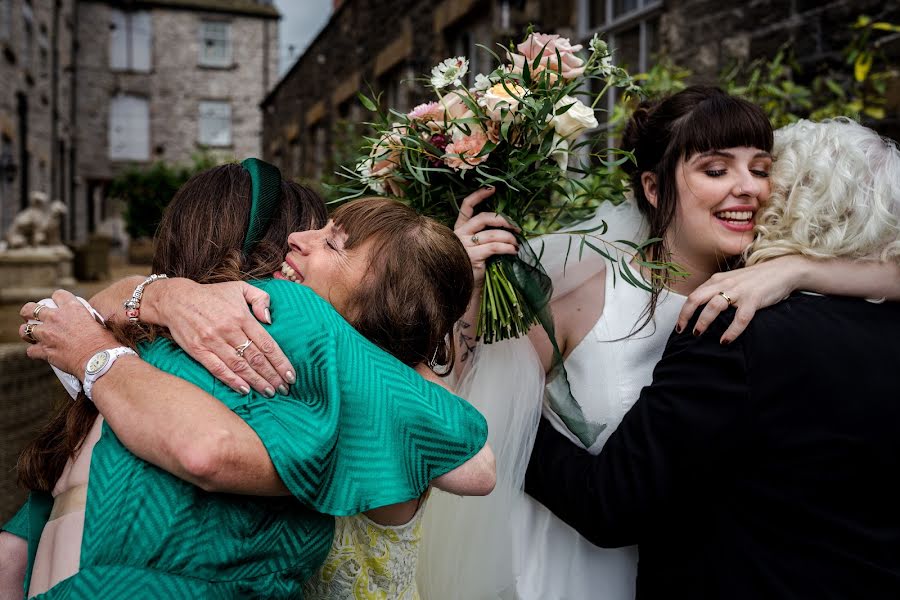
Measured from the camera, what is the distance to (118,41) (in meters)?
27.4

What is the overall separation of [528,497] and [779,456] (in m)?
0.75

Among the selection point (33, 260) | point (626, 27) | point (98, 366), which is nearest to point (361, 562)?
point (98, 366)

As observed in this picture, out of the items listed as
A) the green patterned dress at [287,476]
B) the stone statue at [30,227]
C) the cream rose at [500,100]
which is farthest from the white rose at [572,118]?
the stone statue at [30,227]

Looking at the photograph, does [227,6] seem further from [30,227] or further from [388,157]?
[388,157]

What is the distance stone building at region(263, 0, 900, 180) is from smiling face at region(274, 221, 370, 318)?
0.57 m

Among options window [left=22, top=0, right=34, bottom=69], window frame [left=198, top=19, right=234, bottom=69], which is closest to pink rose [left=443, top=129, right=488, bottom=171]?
window [left=22, top=0, right=34, bottom=69]

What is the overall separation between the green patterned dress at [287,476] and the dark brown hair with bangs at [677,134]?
0.87 meters

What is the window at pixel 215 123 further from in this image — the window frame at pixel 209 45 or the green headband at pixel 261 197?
the green headband at pixel 261 197

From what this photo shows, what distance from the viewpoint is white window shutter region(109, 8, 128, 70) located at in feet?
89.4

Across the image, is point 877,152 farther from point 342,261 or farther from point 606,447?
point 342,261

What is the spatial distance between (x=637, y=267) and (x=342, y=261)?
3.11 ft

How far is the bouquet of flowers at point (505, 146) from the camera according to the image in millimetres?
1822

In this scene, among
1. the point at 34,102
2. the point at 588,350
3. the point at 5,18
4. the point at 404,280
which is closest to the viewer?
the point at 404,280

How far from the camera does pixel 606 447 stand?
5.69ft
